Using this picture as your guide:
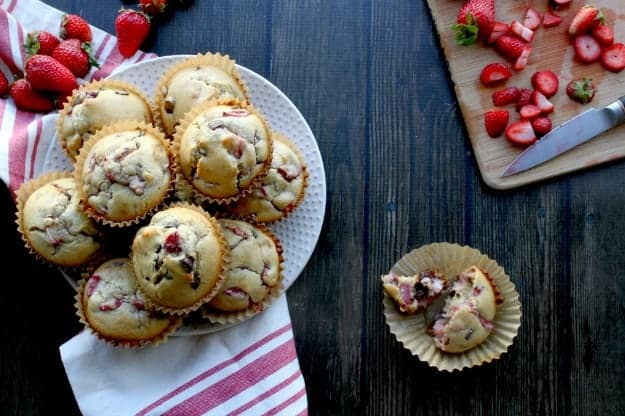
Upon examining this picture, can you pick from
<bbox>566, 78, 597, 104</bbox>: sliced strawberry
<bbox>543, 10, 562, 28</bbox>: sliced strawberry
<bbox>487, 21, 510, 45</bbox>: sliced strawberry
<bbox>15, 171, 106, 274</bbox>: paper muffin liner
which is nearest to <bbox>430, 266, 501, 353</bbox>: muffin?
<bbox>566, 78, 597, 104</bbox>: sliced strawberry

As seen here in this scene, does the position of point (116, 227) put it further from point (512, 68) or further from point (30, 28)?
point (512, 68)

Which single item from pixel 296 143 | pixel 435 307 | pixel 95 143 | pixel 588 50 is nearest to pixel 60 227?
pixel 95 143

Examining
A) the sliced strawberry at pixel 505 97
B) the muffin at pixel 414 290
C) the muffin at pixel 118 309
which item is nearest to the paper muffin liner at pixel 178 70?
the muffin at pixel 118 309

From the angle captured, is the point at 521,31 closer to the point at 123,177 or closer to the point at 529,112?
the point at 529,112

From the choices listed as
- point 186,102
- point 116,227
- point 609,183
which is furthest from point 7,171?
point 609,183

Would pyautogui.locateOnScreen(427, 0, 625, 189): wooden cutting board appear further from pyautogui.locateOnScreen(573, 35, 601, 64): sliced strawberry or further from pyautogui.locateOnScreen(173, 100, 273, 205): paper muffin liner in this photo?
pyautogui.locateOnScreen(173, 100, 273, 205): paper muffin liner
